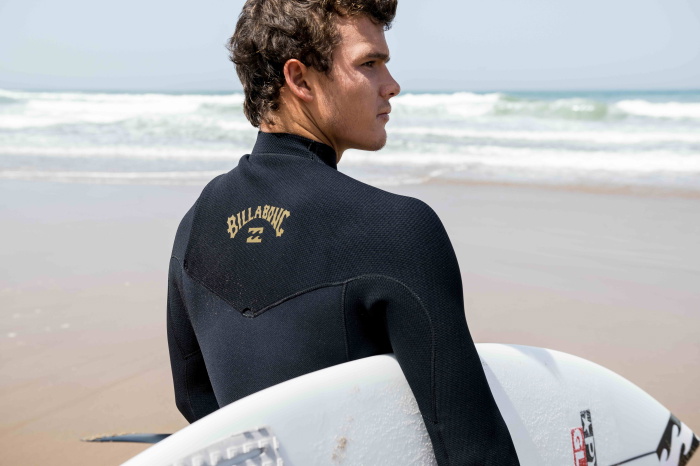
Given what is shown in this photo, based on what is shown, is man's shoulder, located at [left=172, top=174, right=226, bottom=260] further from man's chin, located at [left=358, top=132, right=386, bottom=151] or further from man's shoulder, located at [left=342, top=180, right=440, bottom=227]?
man's shoulder, located at [left=342, top=180, right=440, bottom=227]

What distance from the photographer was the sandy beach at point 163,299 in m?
3.42

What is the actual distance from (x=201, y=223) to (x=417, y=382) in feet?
1.61

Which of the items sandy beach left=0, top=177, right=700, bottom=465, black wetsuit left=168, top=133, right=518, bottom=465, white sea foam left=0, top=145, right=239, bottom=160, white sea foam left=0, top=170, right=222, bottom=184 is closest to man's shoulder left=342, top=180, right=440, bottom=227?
black wetsuit left=168, top=133, right=518, bottom=465

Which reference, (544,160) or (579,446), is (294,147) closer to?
(579,446)

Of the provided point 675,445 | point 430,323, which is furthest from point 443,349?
point 675,445

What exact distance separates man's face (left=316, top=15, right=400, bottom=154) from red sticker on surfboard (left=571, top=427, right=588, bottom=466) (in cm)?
72

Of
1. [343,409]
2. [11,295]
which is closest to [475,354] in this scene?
[343,409]

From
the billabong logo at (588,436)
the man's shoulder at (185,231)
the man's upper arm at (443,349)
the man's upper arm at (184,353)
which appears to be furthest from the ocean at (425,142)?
the man's upper arm at (443,349)

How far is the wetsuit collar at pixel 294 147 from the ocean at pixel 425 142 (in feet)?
26.4

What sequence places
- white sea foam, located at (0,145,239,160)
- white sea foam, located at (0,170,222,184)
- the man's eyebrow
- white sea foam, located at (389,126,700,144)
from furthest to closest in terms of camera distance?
white sea foam, located at (389,126,700,144) → white sea foam, located at (0,145,239,160) → white sea foam, located at (0,170,222,184) → the man's eyebrow

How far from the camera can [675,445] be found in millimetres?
1894

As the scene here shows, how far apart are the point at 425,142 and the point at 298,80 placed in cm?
1320

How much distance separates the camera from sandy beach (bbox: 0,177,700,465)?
3422 millimetres

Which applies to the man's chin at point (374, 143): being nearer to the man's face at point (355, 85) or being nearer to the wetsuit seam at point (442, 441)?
the man's face at point (355, 85)
